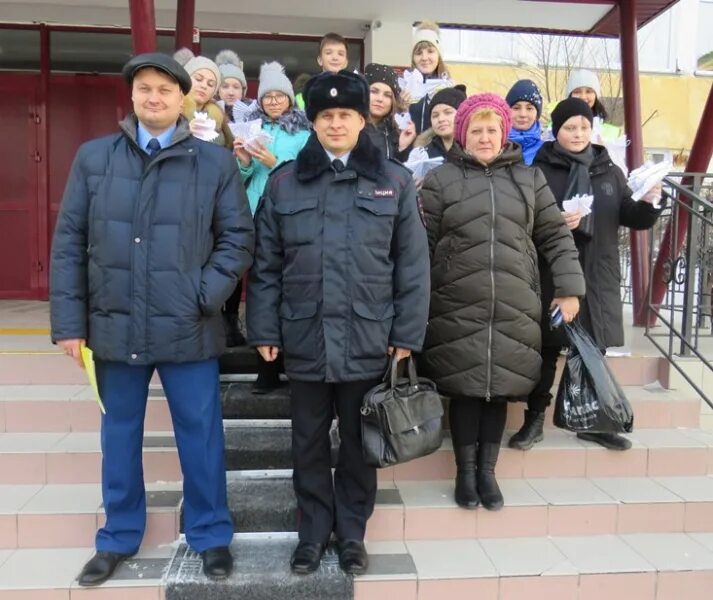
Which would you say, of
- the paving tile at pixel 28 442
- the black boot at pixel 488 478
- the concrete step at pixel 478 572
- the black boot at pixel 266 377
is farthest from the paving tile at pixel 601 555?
the paving tile at pixel 28 442

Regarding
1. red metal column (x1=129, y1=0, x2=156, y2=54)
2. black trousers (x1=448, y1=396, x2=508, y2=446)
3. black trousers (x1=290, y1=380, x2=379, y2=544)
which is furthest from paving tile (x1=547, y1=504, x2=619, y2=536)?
red metal column (x1=129, y1=0, x2=156, y2=54)

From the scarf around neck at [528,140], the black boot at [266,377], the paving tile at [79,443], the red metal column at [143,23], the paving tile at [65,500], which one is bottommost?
the paving tile at [65,500]

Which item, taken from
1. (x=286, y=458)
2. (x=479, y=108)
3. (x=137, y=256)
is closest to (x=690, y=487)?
(x=286, y=458)

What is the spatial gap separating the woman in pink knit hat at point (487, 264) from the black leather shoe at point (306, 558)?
875 millimetres

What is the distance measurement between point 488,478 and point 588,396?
2.08 ft

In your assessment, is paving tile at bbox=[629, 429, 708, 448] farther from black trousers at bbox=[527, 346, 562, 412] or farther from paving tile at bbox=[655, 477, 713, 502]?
black trousers at bbox=[527, 346, 562, 412]

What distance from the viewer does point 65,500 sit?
3.23m

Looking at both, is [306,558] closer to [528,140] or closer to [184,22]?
[528,140]

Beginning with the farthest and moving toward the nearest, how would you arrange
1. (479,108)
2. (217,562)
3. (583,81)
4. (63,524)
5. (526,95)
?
1. (583,81)
2. (526,95)
3. (63,524)
4. (479,108)
5. (217,562)

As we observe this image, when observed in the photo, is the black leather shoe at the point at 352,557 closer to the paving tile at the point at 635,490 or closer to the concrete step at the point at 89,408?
the concrete step at the point at 89,408

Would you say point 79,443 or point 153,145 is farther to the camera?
point 79,443

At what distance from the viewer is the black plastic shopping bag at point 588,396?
3178mm

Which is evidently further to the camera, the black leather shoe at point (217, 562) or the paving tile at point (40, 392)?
the paving tile at point (40, 392)

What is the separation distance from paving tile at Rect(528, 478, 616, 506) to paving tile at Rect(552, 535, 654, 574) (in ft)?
0.56
